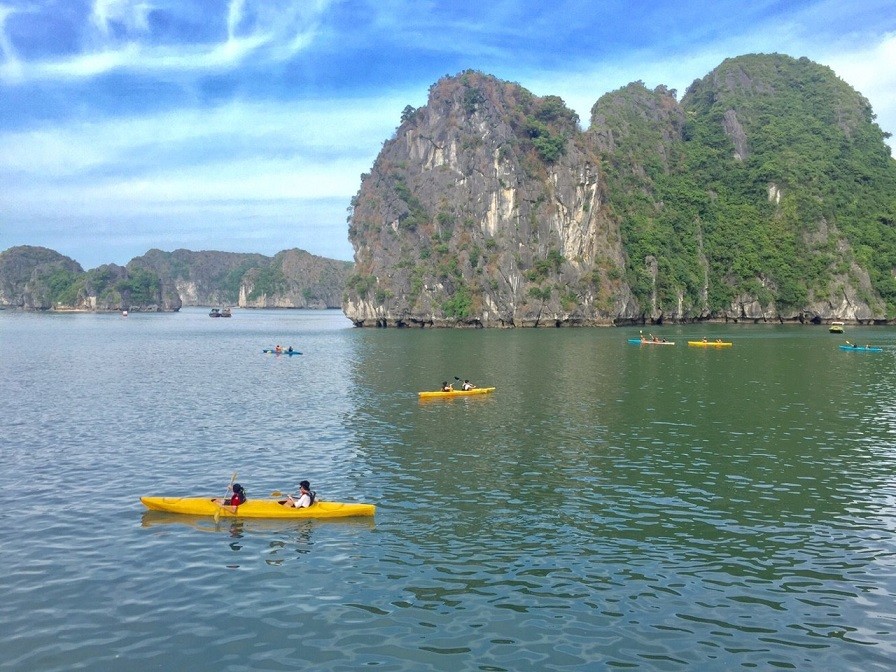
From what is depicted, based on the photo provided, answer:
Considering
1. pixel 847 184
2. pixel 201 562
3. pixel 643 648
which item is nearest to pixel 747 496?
pixel 643 648

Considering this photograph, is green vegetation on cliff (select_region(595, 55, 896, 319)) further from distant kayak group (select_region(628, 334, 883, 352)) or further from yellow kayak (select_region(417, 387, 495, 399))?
yellow kayak (select_region(417, 387, 495, 399))

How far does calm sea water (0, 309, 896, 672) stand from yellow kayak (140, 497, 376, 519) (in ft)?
1.30

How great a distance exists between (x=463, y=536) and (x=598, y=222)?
13238 centimetres

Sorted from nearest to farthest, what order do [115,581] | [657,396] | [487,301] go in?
[115,581] → [657,396] → [487,301]

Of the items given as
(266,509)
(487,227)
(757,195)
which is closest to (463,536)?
(266,509)

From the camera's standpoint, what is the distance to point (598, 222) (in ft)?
472

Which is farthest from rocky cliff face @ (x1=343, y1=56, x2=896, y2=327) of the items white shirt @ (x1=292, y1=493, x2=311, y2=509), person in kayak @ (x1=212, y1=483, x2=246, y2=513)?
person in kayak @ (x1=212, y1=483, x2=246, y2=513)

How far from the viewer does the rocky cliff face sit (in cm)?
13412

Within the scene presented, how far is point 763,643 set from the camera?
12.9 metres

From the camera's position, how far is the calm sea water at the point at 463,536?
12984 millimetres

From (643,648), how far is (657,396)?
3213cm

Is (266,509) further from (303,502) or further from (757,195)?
(757,195)

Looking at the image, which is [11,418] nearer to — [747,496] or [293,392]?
[293,392]

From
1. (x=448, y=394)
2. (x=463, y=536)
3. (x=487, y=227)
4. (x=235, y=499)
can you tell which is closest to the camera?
(x=463, y=536)
